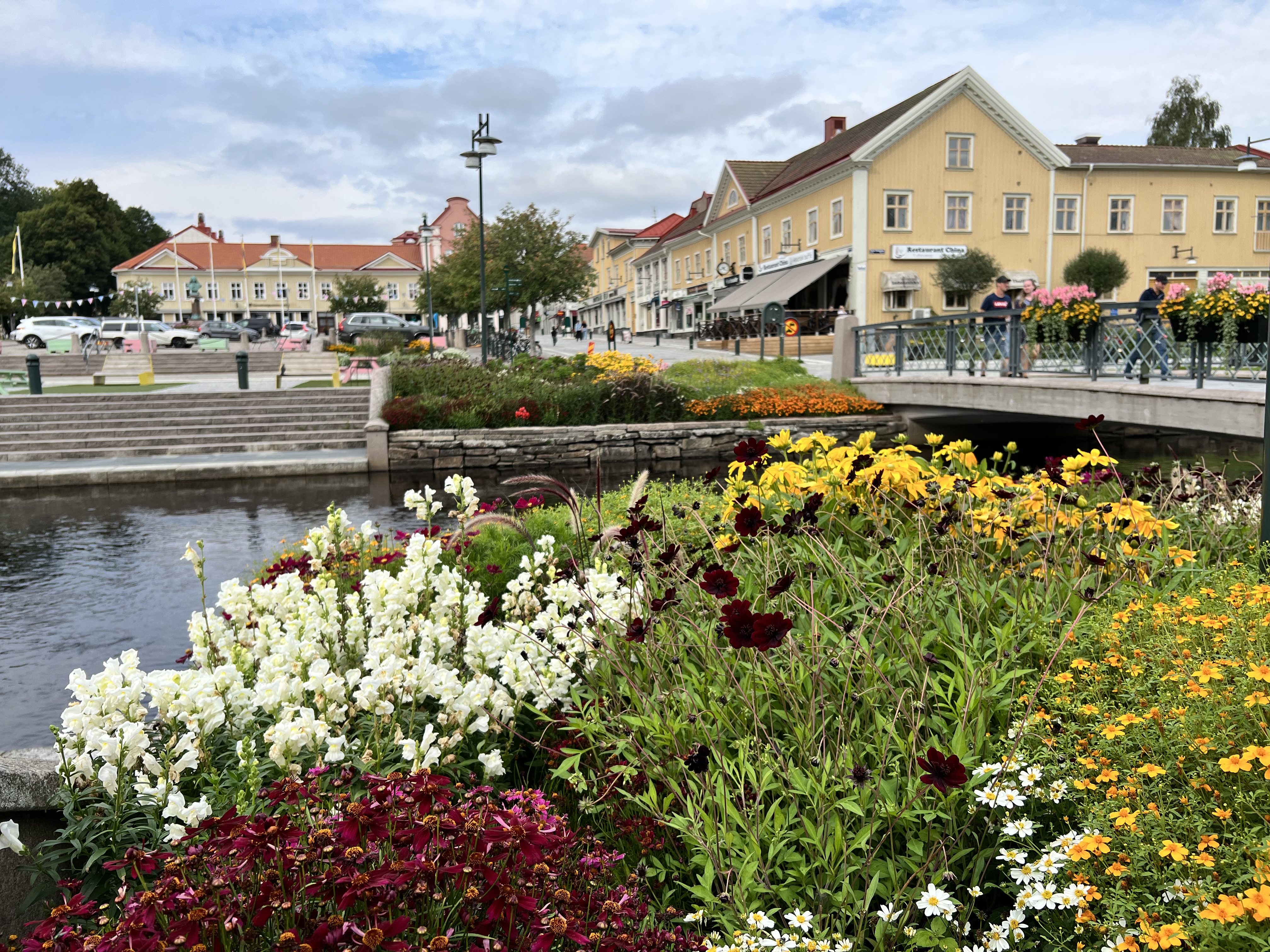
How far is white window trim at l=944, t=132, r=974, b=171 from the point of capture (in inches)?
1403

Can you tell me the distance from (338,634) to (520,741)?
90 cm

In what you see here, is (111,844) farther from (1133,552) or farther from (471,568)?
(1133,552)

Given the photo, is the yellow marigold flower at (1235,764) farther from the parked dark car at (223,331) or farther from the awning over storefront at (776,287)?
the parked dark car at (223,331)

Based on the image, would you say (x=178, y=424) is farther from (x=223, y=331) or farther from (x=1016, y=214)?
(x=223, y=331)

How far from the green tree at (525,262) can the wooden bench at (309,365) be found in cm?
815

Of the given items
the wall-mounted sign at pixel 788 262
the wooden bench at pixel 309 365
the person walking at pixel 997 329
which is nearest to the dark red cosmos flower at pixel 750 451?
the person walking at pixel 997 329

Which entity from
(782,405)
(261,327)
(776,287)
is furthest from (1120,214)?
(261,327)

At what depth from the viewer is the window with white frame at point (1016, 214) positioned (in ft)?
120

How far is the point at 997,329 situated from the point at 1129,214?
25.9 metres

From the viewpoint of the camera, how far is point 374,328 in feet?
158

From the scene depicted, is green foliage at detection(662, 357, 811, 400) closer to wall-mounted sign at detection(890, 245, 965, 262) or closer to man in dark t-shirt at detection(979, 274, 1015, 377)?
man in dark t-shirt at detection(979, 274, 1015, 377)

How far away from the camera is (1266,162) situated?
39.9 metres

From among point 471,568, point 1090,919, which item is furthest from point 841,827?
point 471,568

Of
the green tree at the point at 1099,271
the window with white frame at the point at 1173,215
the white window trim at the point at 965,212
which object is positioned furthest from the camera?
the window with white frame at the point at 1173,215
